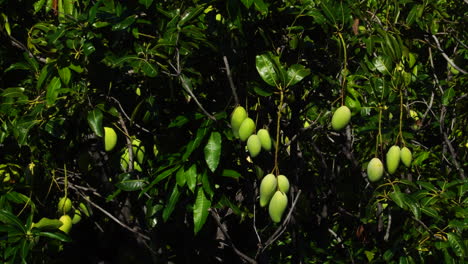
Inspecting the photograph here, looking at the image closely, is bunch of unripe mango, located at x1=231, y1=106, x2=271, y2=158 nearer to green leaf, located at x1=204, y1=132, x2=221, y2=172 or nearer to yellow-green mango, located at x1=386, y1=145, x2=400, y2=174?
green leaf, located at x1=204, y1=132, x2=221, y2=172

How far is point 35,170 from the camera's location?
2377mm

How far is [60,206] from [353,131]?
1256 millimetres

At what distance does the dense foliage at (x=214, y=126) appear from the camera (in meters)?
1.95

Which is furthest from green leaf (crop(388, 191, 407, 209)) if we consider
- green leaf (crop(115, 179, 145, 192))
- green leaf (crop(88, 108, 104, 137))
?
green leaf (crop(88, 108, 104, 137))

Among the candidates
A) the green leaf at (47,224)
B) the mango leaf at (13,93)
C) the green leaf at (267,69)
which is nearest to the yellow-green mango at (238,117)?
the green leaf at (267,69)

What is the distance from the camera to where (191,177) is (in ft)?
6.22

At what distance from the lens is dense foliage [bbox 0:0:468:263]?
1.95 meters

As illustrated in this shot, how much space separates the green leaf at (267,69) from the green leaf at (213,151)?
222 mm

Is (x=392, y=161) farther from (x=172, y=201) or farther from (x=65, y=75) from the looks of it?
(x=65, y=75)

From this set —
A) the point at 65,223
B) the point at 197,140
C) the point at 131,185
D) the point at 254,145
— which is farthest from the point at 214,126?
the point at 65,223

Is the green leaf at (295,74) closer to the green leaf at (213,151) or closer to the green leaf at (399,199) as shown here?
the green leaf at (213,151)

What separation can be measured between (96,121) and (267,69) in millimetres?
551

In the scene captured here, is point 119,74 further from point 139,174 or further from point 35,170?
point 35,170

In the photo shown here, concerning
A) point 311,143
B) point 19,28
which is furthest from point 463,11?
point 19,28
